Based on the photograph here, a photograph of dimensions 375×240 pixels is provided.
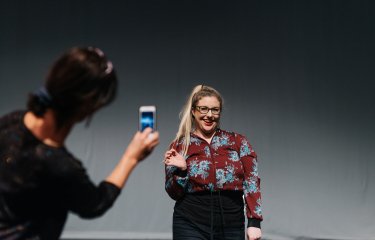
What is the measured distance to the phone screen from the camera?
1104 mm

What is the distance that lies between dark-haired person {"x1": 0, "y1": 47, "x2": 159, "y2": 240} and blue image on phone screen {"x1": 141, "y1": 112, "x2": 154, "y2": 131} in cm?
16

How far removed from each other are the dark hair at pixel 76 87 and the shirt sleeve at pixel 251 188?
1.30 meters

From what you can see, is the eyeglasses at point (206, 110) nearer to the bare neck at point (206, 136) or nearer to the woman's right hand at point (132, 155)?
the bare neck at point (206, 136)

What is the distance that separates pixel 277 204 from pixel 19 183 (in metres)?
2.94

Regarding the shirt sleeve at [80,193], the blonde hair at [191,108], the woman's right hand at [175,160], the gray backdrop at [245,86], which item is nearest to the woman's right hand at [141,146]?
the shirt sleeve at [80,193]

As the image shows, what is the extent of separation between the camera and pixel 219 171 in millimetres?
2070

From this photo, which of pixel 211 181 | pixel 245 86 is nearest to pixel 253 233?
pixel 211 181

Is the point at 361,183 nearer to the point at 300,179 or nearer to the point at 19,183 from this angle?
the point at 300,179

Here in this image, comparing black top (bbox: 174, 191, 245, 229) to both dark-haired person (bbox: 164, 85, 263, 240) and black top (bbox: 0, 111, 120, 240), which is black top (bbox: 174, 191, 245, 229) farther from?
black top (bbox: 0, 111, 120, 240)

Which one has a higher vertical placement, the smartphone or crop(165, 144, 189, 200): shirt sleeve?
the smartphone

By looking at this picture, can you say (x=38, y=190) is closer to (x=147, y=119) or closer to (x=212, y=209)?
(x=147, y=119)

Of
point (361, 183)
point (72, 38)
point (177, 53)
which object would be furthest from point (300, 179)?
point (72, 38)

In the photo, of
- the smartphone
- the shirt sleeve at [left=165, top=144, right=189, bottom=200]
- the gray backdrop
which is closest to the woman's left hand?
the shirt sleeve at [left=165, top=144, right=189, bottom=200]

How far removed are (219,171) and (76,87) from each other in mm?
1267
